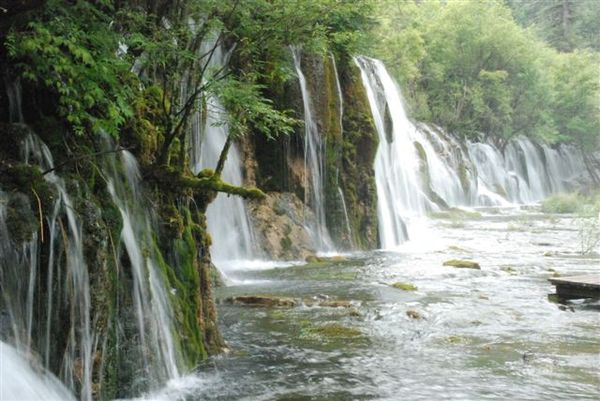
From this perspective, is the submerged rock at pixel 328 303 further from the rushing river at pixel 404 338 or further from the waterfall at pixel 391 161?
the waterfall at pixel 391 161

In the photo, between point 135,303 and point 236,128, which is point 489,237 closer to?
point 236,128

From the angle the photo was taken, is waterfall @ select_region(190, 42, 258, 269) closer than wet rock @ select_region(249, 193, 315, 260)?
Yes

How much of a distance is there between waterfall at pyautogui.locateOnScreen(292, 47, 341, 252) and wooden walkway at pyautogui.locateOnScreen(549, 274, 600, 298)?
302 inches

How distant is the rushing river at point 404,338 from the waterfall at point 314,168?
2105 millimetres

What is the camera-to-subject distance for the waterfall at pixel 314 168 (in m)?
19.6

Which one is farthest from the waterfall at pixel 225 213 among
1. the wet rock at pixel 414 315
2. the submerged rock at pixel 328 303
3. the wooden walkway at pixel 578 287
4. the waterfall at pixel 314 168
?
the wooden walkway at pixel 578 287

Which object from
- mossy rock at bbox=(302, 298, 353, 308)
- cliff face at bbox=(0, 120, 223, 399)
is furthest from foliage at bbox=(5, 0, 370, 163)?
A: mossy rock at bbox=(302, 298, 353, 308)

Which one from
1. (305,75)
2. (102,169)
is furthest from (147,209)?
(305,75)

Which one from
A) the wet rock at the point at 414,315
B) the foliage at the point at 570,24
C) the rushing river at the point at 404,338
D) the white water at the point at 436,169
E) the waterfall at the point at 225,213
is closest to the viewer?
the rushing river at the point at 404,338

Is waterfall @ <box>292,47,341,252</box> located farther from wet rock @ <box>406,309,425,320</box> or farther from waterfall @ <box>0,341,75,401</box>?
waterfall @ <box>0,341,75,401</box>

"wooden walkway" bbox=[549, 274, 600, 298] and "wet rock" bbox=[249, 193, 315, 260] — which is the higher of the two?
"wet rock" bbox=[249, 193, 315, 260]

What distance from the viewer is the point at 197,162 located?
14773mm

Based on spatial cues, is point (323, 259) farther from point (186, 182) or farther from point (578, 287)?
point (186, 182)

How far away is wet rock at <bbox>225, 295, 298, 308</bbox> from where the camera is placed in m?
12.0
